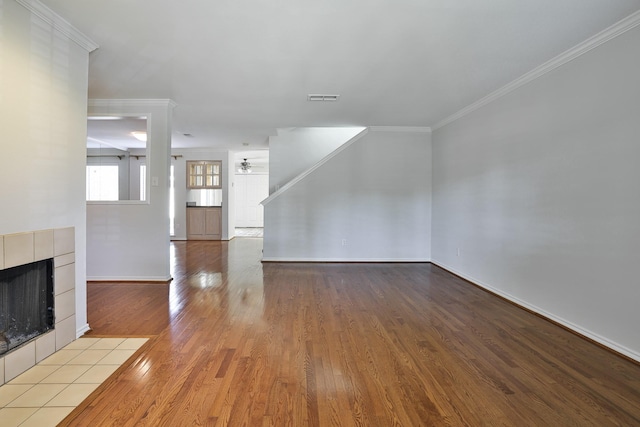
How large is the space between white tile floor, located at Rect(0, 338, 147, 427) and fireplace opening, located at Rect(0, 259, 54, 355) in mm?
233

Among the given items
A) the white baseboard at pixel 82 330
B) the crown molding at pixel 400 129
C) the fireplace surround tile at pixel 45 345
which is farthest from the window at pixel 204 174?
the fireplace surround tile at pixel 45 345

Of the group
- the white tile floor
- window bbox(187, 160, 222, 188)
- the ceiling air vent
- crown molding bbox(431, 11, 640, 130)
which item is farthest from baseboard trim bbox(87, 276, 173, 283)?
crown molding bbox(431, 11, 640, 130)

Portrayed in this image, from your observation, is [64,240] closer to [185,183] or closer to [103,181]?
[185,183]

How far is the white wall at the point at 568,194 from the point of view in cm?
227

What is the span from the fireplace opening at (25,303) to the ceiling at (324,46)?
1.86 metres

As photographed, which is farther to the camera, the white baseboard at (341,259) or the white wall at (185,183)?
the white wall at (185,183)

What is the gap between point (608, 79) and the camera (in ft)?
7.89

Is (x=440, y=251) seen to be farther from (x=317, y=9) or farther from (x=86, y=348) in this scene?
(x=86, y=348)

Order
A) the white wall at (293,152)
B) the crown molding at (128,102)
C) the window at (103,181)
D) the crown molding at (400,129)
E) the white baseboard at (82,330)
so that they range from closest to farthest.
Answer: the white baseboard at (82,330)
the crown molding at (128,102)
the crown molding at (400,129)
the white wall at (293,152)
the window at (103,181)

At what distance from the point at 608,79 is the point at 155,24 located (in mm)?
3550

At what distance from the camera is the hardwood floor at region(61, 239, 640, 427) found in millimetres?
1618

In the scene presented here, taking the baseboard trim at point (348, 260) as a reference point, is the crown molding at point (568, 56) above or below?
above

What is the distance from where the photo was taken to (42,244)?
7.04 ft

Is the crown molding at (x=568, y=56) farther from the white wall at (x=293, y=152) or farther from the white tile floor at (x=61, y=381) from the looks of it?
the white tile floor at (x=61, y=381)
